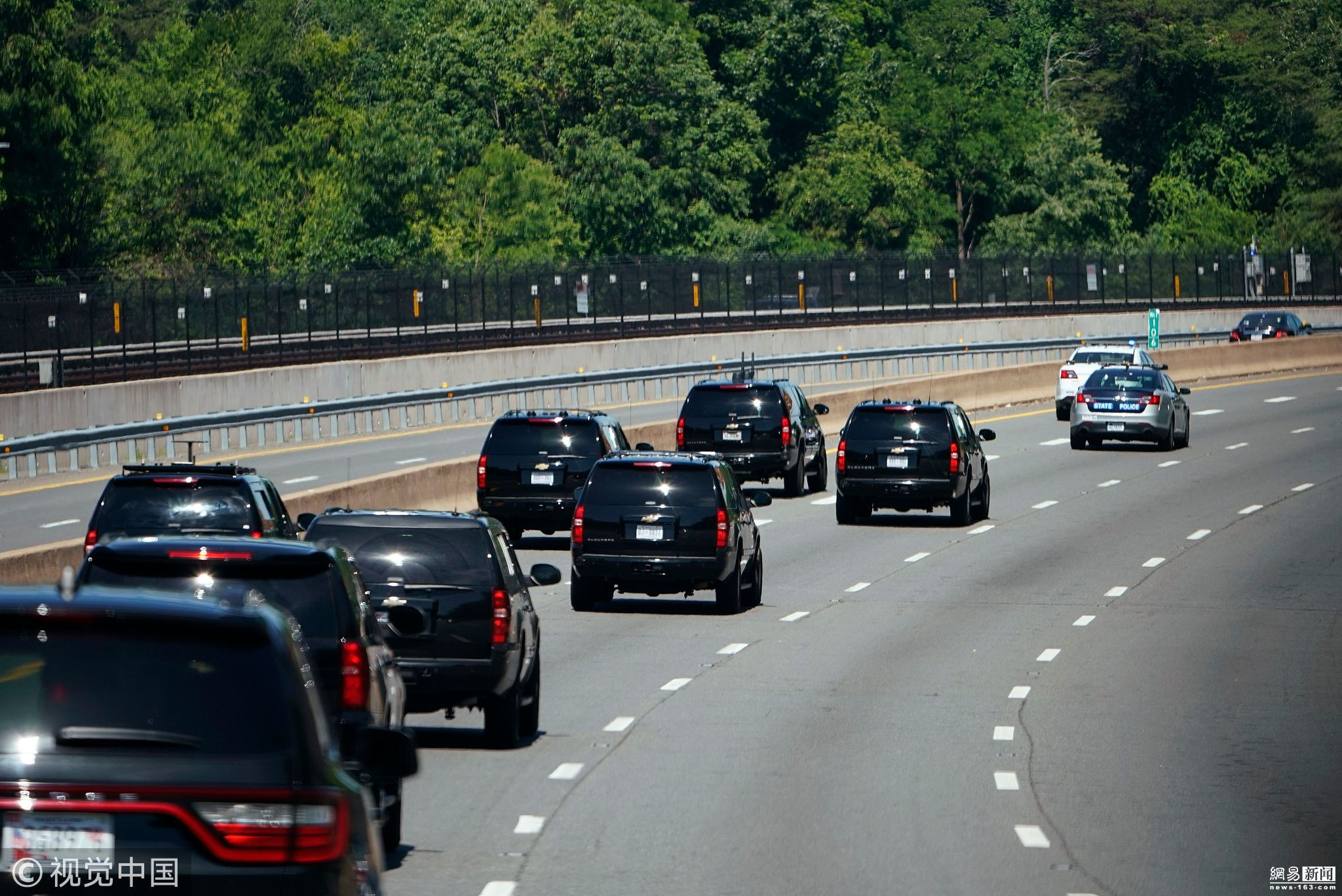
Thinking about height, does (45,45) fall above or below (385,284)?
above

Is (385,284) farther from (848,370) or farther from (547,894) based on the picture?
(547,894)

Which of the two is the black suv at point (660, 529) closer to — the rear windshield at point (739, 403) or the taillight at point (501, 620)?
the taillight at point (501, 620)

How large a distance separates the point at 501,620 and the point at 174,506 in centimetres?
508

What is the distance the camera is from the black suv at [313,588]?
1065 cm

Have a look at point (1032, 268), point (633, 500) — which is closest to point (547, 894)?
point (633, 500)

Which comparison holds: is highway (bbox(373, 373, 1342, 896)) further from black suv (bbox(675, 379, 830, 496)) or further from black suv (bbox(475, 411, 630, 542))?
black suv (bbox(675, 379, 830, 496))

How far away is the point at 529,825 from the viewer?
40.2 feet

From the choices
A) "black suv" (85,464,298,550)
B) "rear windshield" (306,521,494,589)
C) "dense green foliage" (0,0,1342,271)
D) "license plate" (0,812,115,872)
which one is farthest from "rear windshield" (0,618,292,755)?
"dense green foliage" (0,0,1342,271)

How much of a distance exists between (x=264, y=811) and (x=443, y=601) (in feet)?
29.4

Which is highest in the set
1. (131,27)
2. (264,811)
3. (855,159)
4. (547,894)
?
(131,27)

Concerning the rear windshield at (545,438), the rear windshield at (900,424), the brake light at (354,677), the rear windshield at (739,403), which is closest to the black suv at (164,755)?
the brake light at (354,677)

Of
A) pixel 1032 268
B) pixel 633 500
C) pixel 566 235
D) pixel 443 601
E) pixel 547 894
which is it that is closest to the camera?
pixel 547 894

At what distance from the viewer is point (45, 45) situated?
6825 cm

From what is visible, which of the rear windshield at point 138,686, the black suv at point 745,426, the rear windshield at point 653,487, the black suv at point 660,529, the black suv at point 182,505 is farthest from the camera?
Answer: the black suv at point 745,426
